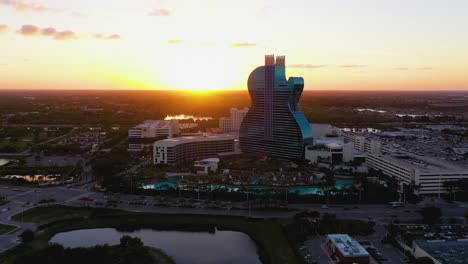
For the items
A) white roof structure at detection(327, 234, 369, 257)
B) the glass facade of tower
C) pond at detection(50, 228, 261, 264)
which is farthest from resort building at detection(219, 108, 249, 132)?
white roof structure at detection(327, 234, 369, 257)

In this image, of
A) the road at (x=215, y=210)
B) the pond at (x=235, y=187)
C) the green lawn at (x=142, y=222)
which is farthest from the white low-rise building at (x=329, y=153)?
the green lawn at (x=142, y=222)

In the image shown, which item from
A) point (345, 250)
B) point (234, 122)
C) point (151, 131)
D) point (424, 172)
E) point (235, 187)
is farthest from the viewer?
point (234, 122)

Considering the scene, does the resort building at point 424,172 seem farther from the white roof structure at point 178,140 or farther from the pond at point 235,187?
the white roof structure at point 178,140

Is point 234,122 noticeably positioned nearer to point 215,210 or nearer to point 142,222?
point 215,210

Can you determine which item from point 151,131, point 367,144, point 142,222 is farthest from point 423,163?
point 151,131

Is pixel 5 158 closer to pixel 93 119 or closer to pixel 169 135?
pixel 169 135

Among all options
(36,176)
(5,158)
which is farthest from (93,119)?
(36,176)
